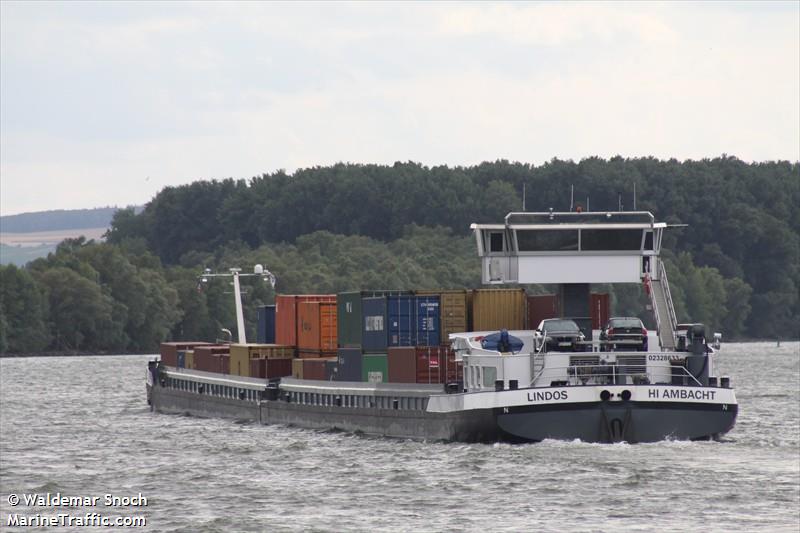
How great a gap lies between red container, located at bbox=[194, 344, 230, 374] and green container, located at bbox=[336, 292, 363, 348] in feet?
60.6

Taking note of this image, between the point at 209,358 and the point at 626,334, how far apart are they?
36302mm

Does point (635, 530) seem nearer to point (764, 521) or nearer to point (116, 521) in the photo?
point (764, 521)

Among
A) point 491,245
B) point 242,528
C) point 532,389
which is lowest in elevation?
point 242,528

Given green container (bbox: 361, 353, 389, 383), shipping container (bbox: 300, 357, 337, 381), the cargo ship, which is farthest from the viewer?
shipping container (bbox: 300, 357, 337, 381)

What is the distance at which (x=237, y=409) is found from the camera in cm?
8119

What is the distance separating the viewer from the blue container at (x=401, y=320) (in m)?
64.6

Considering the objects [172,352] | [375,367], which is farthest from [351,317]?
[172,352]

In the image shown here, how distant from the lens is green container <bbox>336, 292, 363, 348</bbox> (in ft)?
223

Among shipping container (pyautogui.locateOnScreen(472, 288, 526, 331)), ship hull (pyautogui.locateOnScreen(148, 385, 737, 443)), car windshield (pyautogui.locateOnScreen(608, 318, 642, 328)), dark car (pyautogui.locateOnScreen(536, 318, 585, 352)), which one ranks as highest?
shipping container (pyautogui.locateOnScreen(472, 288, 526, 331))

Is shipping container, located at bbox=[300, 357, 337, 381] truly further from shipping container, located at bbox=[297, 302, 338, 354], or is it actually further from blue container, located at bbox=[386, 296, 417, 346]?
blue container, located at bbox=[386, 296, 417, 346]

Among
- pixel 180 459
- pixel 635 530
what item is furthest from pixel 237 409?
pixel 635 530

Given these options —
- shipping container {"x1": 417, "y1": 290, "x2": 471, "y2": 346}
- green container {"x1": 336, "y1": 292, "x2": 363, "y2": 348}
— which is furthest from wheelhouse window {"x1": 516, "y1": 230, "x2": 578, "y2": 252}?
green container {"x1": 336, "y1": 292, "x2": 363, "y2": 348}

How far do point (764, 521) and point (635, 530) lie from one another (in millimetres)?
3756

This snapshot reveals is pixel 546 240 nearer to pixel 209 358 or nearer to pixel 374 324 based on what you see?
pixel 374 324
